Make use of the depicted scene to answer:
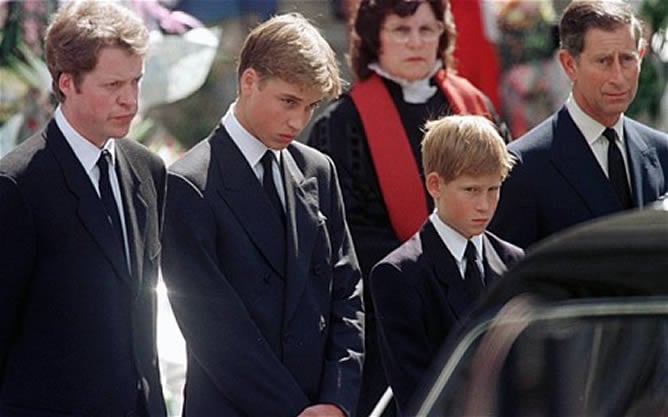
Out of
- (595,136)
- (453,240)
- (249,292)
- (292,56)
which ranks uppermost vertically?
(292,56)

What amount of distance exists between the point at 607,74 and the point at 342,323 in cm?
120

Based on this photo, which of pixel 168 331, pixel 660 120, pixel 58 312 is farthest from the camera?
pixel 660 120

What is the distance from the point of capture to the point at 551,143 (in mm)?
5781

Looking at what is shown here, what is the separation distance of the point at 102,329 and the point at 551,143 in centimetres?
161

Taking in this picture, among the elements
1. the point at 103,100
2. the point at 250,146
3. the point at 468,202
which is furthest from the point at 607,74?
the point at 103,100

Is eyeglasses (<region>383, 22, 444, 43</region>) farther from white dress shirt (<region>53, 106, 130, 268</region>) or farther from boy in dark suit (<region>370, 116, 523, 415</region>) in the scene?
white dress shirt (<region>53, 106, 130, 268</region>)

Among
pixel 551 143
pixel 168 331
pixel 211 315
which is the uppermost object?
pixel 551 143

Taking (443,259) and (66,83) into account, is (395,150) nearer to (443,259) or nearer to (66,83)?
(443,259)

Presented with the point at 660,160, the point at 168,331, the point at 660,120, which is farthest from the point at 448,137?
the point at 660,120

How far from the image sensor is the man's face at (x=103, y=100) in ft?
16.3

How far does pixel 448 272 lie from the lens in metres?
5.25

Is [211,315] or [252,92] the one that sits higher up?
[252,92]

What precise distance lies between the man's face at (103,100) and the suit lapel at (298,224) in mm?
549

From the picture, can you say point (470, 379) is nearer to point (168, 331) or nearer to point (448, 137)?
point (448, 137)
